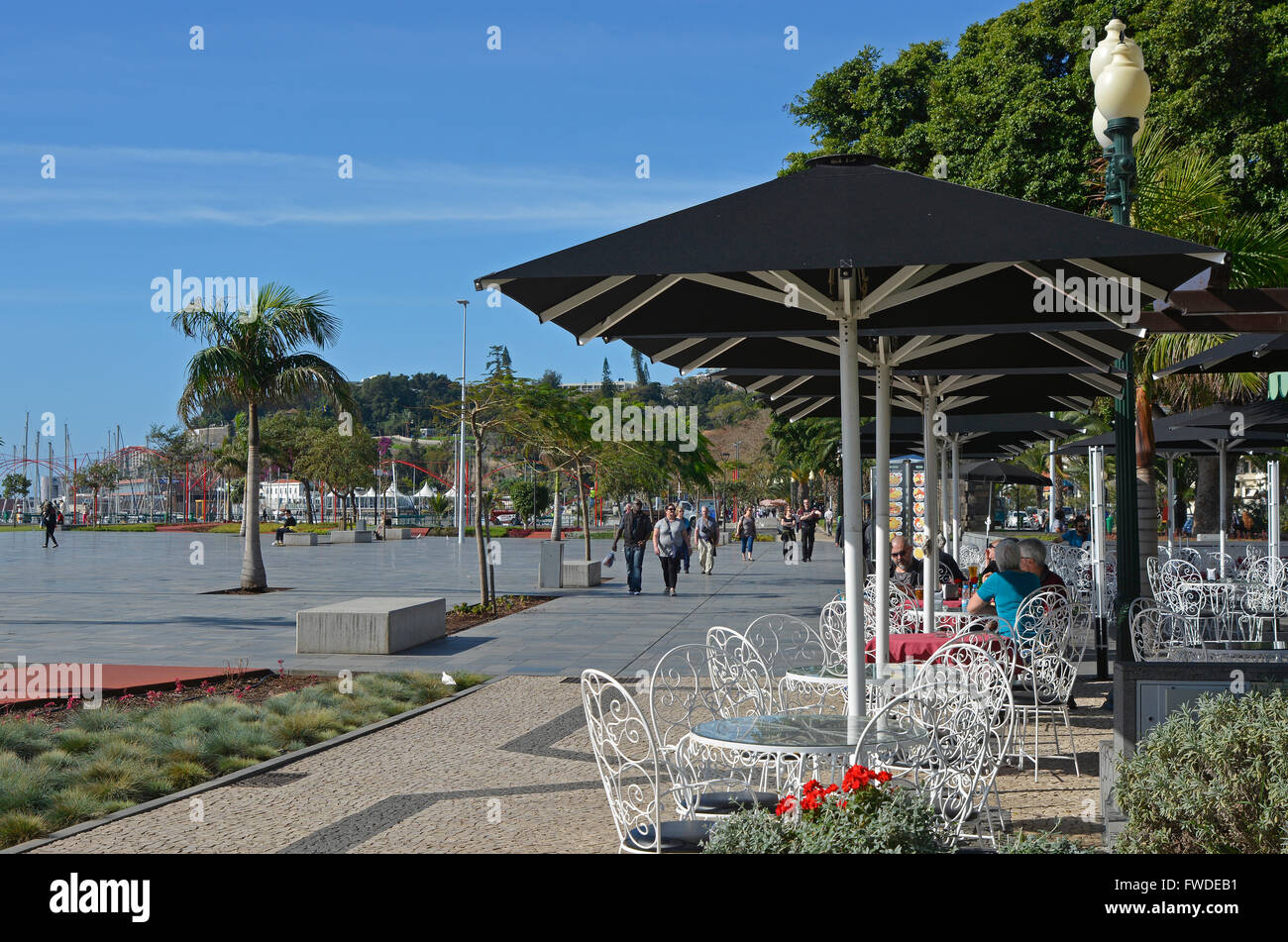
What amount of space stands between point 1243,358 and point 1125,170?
1.44 metres

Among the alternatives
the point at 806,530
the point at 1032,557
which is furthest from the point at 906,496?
the point at 1032,557

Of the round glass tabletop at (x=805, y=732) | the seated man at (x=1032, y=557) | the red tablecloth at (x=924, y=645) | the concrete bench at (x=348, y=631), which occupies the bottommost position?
the concrete bench at (x=348, y=631)

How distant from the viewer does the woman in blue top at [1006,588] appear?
317 inches

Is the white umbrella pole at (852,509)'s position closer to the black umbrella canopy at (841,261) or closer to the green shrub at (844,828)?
the black umbrella canopy at (841,261)

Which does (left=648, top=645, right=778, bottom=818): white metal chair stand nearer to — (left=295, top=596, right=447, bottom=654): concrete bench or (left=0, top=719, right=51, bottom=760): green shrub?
(left=0, top=719, right=51, bottom=760): green shrub

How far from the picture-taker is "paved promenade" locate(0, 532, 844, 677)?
12766mm

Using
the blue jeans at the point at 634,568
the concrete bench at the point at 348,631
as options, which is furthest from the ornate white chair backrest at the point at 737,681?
the blue jeans at the point at 634,568

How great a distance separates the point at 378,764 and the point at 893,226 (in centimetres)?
501

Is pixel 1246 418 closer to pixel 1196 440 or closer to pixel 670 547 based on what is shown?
pixel 1196 440

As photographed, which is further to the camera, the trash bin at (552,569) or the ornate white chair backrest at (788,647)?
the trash bin at (552,569)

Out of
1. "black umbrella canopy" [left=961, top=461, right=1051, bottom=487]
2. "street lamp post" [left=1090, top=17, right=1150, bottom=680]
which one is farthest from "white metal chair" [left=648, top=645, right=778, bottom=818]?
"black umbrella canopy" [left=961, top=461, right=1051, bottom=487]

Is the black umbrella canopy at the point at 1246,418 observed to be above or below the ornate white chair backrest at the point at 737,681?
above

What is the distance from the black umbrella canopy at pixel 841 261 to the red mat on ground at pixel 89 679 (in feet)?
21.4
